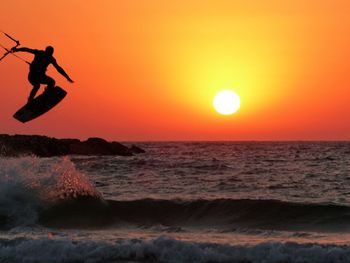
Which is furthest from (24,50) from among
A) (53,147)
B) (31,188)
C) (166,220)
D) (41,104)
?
(53,147)

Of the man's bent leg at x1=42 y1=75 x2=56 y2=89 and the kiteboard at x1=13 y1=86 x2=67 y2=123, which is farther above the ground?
the man's bent leg at x1=42 y1=75 x2=56 y2=89

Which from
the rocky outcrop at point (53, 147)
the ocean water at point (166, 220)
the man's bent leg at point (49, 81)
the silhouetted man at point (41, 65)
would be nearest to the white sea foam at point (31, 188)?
the ocean water at point (166, 220)

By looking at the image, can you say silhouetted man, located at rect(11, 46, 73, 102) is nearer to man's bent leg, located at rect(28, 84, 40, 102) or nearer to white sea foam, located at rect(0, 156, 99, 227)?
man's bent leg, located at rect(28, 84, 40, 102)

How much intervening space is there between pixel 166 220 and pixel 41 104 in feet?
19.7

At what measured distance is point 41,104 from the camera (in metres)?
17.5

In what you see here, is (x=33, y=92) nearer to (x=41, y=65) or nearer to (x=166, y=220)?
(x=41, y=65)

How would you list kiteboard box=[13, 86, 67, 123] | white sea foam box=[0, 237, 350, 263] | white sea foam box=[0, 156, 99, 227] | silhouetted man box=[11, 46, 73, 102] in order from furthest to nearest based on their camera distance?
white sea foam box=[0, 156, 99, 227]
kiteboard box=[13, 86, 67, 123]
silhouetted man box=[11, 46, 73, 102]
white sea foam box=[0, 237, 350, 263]

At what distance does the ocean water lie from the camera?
13664 mm

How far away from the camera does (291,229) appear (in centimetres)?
1828

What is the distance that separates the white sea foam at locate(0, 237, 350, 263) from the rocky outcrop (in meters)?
51.4

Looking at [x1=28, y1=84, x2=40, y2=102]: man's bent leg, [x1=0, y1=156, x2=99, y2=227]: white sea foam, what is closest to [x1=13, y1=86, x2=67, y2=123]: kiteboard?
[x1=28, y1=84, x2=40, y2=102]: man's bent leg

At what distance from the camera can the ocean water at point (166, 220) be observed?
44.8ft

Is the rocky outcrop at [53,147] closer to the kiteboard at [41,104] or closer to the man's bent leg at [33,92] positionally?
the kiteboard at [41,104]

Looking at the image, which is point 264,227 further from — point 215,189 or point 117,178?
point 117,178
